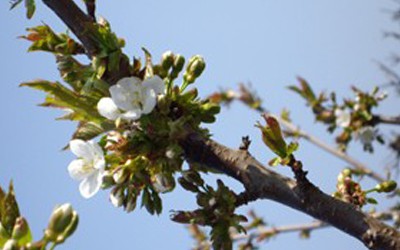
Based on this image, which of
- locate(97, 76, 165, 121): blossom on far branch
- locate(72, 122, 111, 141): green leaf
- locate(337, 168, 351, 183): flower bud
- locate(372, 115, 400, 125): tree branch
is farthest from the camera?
locate(372, 115, 400, 125): tree branch

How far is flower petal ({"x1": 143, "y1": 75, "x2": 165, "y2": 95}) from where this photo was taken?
4.91 ft

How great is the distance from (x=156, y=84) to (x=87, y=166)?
1.21 feet

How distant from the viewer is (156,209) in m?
1.59

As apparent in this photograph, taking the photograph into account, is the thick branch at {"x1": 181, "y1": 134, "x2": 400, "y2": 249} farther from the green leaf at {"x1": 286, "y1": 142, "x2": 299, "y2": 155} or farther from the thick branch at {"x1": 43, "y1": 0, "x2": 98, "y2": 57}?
the thick branch at {"x1": 43, "y1": 0, "x2": 98, "y2": 57}

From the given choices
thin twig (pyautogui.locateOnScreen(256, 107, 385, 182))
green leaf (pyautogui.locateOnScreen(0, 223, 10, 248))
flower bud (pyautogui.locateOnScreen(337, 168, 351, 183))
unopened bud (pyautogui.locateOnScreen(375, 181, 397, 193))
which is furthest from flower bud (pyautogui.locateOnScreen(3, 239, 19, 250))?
thin twig (pyautogui.locateOnScreen(256, 107, 385, 182))

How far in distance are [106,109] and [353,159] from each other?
3629mm

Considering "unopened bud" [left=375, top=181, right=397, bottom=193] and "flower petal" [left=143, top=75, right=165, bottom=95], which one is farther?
"unopened bud" [left=375, top=181, right=397, bottom=193]

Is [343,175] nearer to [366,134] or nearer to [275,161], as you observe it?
[275,161]

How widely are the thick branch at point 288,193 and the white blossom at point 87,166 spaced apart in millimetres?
282

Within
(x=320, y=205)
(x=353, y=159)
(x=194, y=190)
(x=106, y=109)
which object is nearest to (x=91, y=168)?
(x=106, y=109)

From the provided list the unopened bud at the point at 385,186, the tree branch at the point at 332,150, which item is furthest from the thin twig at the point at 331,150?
the unopened bud at the point at 385,186

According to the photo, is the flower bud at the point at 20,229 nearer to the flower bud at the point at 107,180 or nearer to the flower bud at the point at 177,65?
the flower bud at the point at 107,180

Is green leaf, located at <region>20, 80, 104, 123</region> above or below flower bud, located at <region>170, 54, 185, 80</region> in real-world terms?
below

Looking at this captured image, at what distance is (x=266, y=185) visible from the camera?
144 cm
